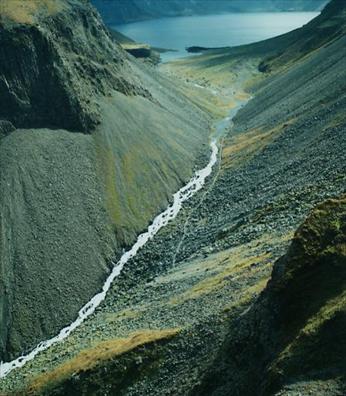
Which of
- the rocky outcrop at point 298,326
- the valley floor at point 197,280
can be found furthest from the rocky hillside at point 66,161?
the rocky outcrop at point 298,326

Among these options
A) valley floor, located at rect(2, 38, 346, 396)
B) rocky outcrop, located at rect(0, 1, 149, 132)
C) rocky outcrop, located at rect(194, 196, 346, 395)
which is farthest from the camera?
rocky outcrop, located at rect(0, 1, 149, 132)

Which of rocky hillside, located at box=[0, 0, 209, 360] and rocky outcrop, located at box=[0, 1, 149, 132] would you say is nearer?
rocky hillside, located at box=[0, 0, 209, 360]

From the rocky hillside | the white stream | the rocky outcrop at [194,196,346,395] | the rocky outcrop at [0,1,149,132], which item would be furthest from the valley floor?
the rocky outcrop at [0,1,149,132]

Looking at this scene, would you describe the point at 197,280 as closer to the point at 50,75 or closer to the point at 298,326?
the point at 298,326

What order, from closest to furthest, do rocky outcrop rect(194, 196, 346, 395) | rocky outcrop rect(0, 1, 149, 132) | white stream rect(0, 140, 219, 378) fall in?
rocky outcrop rect(194, 196, 346, 395), white stream rect(0, 140, 219, 378), rocky outcrop rect(0, 1, 149, 132)

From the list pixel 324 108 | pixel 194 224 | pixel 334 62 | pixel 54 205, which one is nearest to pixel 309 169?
pixel 194 224

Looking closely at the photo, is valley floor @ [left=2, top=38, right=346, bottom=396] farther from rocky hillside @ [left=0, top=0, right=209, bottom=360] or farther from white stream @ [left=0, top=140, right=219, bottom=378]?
rocky hillside @ [left=0, top=0, right=209, bottom=360]

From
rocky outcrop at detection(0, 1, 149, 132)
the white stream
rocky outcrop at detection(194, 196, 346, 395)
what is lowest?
the white stream
